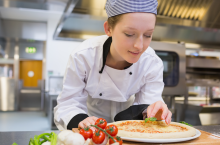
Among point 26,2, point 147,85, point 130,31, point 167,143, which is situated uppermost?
point 26,2

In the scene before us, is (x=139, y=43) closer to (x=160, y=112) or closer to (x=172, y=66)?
(x=160, y=112)

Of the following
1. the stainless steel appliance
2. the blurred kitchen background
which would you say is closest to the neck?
the blurred kitchen background

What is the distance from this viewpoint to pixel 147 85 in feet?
4.30

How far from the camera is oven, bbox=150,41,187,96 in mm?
2764

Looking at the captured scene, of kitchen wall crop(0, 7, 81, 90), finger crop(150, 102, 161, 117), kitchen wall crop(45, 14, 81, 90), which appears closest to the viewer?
finger crop(150, 102, 161, 117)

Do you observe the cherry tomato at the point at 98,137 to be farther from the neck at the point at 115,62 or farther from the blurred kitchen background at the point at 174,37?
the blurred kitchen background at the point at 174,37

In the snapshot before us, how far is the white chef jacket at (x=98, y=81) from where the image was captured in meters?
1.16

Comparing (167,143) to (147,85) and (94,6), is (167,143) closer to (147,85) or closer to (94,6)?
(147,85)

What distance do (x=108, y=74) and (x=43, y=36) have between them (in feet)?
22.4

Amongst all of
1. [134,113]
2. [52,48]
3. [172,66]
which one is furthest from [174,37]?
[52,48]

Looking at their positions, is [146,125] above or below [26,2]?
below

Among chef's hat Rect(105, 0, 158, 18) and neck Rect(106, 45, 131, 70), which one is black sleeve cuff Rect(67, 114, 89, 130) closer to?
neck Rect(106, 45, 131, 70)

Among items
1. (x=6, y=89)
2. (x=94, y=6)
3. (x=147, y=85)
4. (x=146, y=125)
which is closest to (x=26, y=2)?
(x=94, y=6)

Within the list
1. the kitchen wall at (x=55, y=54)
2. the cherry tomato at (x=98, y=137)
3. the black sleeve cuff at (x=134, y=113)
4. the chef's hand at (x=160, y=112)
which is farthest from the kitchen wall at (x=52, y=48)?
the cherry tomato at (x=98, y=137)
